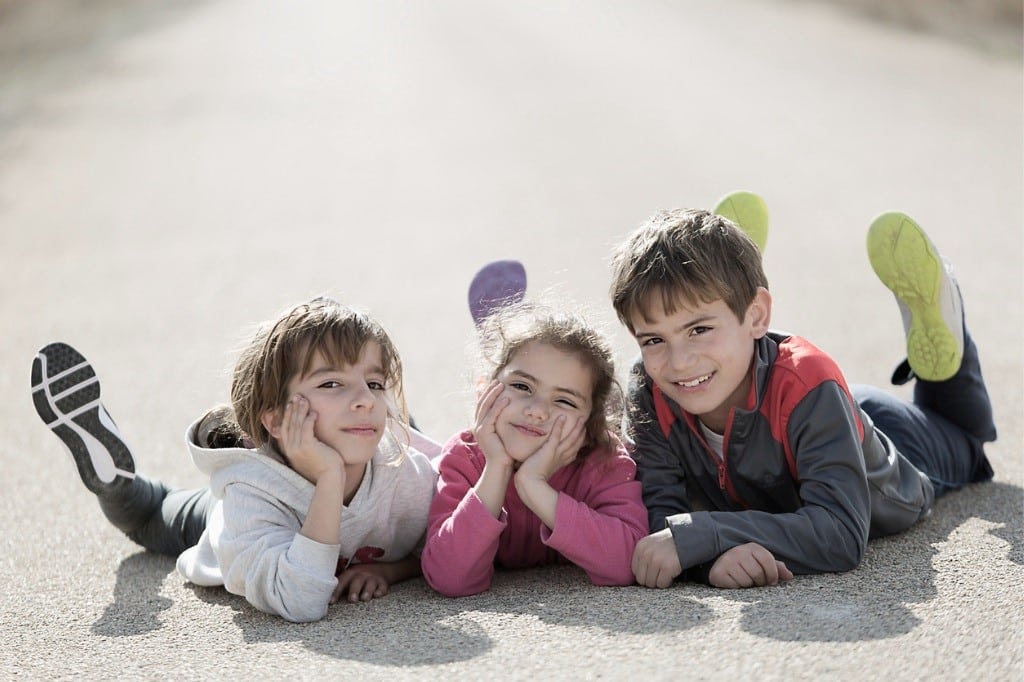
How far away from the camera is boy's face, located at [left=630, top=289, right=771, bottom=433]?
3062 mm

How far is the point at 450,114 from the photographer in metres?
12.8

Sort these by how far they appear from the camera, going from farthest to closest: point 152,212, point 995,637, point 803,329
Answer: point 152,212 → point 803,329 → point 995,637

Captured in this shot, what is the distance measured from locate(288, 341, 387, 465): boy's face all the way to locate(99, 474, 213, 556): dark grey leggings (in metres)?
0.81

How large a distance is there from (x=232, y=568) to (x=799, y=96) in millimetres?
11364

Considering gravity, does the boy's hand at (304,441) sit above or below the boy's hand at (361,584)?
above

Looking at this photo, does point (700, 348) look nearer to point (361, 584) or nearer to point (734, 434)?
point (734, 434)

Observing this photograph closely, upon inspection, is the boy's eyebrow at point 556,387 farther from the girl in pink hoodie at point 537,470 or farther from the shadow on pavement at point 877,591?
the shadow on pavement at point 877,591

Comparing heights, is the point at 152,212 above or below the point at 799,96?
below

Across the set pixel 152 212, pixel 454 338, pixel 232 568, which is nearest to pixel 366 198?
pixel 152 212

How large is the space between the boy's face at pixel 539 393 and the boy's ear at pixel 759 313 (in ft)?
1.44

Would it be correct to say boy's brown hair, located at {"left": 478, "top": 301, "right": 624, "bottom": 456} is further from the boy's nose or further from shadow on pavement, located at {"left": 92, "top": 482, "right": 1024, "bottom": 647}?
shadow on pavement, located at {"left": 92, "top": 482, "right": 1024, "bottom": 647}

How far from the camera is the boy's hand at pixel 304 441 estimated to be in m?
2.97

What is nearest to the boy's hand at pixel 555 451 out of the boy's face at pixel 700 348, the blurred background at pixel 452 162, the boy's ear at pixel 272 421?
the boy's face at pixel 700 348

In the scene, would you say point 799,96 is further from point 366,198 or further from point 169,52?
point 169,52
